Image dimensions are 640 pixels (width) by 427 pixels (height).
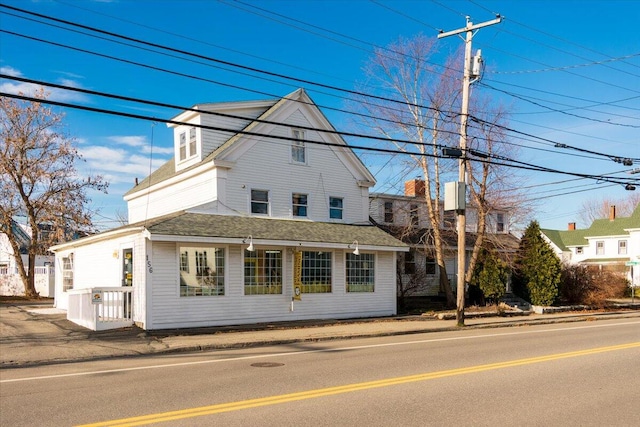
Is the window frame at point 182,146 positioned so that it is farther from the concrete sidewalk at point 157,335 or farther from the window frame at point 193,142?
the concrete sidewalk at point 157,335

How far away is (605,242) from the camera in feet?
196

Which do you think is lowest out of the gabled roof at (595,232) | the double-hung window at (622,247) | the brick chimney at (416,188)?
the double-hung window at (622,247)

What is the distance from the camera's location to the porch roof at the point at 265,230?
18859mm

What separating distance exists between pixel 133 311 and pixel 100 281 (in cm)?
461

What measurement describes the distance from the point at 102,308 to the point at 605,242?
5526cm

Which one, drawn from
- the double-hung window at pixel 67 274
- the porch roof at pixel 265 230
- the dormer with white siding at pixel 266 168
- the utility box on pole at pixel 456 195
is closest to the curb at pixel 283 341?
the porch roof at pixel 265 230

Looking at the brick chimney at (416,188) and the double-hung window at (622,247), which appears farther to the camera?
the double-hung window at (622,247)

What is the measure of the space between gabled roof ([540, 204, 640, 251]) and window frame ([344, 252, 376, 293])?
4179cm

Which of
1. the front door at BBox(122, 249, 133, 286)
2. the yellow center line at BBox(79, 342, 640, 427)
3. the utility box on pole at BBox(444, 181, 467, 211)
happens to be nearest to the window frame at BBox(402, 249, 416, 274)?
the utility box on pole at BBox(444, 181, 467, 211)

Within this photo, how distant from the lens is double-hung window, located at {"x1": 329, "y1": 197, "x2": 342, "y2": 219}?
25.5 m

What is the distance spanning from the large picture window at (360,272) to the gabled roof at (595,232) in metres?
41.8

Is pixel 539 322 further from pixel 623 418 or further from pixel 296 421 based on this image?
pixel 296 421

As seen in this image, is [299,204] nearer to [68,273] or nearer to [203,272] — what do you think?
[203,272]

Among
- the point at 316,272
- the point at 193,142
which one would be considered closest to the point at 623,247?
the point at 316,272
